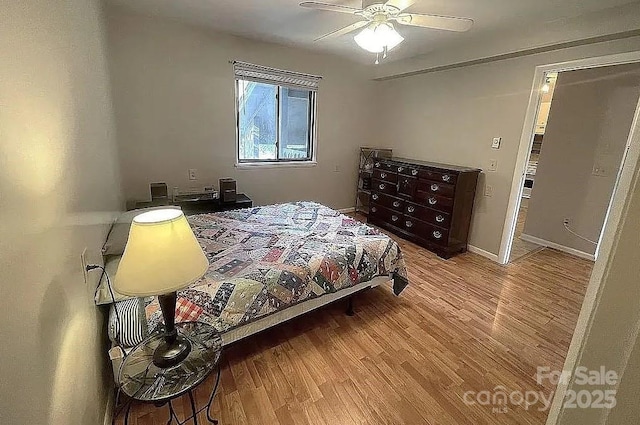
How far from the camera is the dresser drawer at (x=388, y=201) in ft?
13.0

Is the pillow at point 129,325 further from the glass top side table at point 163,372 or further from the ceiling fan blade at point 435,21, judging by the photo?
the ceiling fan blade at point 435,21

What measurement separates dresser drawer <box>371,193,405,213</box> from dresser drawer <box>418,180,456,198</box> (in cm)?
39

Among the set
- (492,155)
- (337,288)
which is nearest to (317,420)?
(337,288)

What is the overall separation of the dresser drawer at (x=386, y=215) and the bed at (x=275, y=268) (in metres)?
1.43

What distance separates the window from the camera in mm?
3721

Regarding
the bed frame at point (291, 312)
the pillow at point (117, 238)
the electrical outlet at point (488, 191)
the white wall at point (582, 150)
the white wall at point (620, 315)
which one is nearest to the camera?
the white wall at point (620, 315)

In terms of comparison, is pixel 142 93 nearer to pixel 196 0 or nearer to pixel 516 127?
pixel 196 0

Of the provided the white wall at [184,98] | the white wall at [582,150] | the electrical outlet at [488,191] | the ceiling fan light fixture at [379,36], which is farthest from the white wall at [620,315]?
the white wall at [582,150]

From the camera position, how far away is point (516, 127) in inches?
121

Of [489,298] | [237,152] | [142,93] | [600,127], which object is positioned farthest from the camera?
[237,152]

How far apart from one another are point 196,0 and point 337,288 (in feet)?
8.97

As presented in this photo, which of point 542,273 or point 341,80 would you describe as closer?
point 542,273

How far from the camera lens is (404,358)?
1.92m

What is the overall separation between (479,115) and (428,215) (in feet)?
4.46
